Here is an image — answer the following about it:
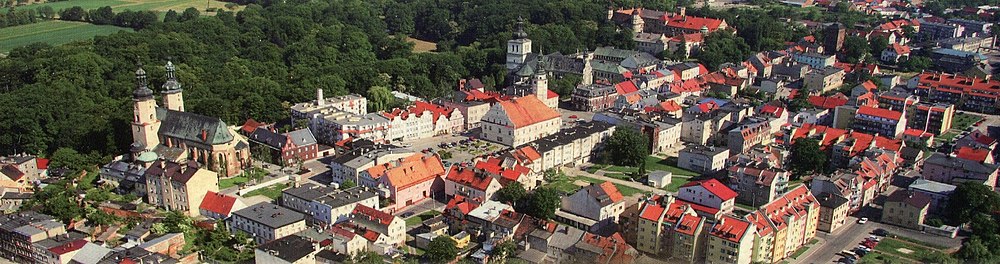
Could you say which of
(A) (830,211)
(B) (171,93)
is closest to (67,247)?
(B) (171,93)

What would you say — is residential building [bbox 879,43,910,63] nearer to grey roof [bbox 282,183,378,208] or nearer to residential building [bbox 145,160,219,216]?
grey roof [bbox 282,183,378,208]

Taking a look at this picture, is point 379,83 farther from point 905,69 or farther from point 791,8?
point 791,8

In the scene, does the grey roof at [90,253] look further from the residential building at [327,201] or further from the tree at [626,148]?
the tree at [626,148]

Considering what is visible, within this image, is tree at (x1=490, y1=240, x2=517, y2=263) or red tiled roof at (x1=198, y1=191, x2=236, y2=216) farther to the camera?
red tiled roof at (x1=198, y1=191, x2=236, y2=216)

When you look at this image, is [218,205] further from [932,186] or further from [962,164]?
[962,164]

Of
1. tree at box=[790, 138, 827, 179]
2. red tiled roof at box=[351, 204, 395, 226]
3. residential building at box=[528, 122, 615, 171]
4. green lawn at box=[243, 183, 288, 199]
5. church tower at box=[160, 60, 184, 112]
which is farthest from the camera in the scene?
church tower at box=[160, 60, 184, 112]

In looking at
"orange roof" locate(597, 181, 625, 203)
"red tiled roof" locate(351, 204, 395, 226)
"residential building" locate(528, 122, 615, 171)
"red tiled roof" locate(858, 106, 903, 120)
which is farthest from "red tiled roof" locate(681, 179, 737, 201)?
"red tiled roof" locate(858, 106, 903, 120)
